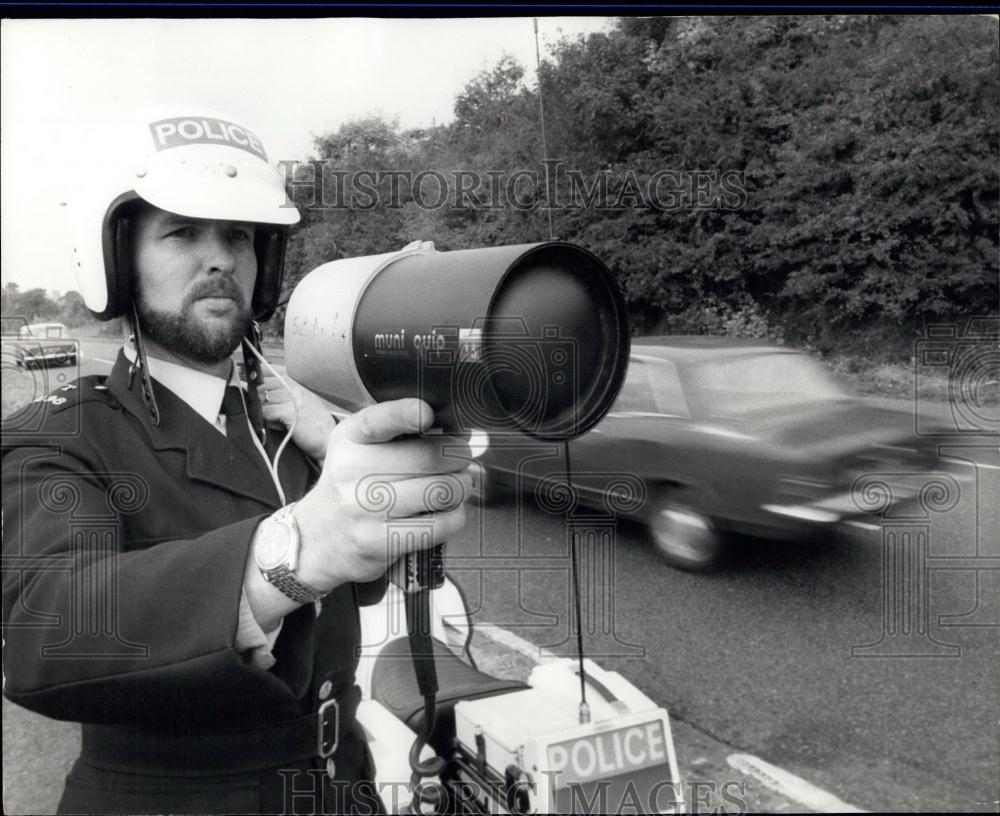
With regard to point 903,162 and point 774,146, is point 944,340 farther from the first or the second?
point 774,146

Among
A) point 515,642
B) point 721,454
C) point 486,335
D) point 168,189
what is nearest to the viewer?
point 486,335

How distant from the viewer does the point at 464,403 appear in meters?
0.74

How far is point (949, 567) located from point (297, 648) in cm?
94

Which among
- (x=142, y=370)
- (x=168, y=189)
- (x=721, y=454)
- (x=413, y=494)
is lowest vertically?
(x=721, y=454)

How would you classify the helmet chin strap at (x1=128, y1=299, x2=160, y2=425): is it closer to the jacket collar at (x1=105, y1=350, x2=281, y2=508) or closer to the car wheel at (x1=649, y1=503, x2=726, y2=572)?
the jacket collar at (x1=105, y1=350, x2=281, y2=508)

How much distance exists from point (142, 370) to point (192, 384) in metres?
0.06

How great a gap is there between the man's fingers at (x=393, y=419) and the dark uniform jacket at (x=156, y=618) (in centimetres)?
15

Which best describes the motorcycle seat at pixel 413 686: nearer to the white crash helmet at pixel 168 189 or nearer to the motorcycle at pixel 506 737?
the motorcycle at pixel 506 737

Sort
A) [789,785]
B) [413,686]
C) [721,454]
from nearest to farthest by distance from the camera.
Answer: [413,686] → [721,454] → [789,785]

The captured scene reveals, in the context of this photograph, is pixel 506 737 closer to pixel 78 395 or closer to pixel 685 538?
pixel 685 538

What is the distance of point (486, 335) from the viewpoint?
2.23 feet

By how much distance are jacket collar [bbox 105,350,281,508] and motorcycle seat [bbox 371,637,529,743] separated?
18.1 inches

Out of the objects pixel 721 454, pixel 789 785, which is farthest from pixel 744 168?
pixel 789 785

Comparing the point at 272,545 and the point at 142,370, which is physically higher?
the point at 142,370
